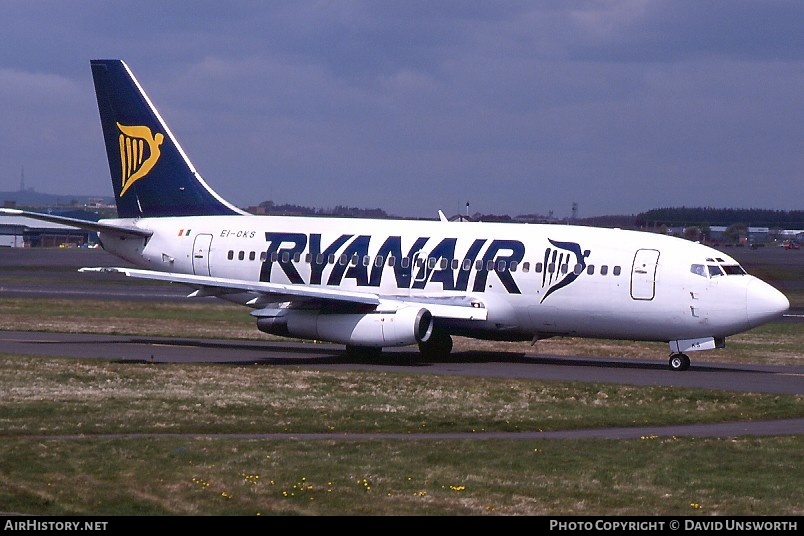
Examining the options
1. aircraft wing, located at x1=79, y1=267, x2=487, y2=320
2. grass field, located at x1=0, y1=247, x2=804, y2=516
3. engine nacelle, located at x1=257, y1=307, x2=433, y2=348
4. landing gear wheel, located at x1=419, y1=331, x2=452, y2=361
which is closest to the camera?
grass field, located at x1=0, y1=247, x2=804, y2=516

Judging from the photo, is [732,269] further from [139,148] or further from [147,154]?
[139,148]

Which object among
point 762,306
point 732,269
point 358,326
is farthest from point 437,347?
point 762,306

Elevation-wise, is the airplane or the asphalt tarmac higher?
the airplane

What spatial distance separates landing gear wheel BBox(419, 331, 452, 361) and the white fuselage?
151cm

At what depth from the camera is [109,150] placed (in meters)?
48.5

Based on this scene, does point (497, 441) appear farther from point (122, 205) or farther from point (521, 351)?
point (122, 205)

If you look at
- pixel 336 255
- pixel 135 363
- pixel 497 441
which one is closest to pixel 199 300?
pixel 336 255

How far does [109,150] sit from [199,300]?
2172 cm

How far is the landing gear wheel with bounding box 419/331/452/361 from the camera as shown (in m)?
41.2

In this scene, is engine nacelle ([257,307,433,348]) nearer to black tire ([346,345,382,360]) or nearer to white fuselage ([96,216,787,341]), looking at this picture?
black tire ([346,345,382,360])

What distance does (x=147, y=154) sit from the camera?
47.7 m

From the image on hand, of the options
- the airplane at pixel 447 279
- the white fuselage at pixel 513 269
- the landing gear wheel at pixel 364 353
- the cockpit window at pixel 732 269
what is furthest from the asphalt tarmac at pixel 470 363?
the cockpit window at pixel 732 269

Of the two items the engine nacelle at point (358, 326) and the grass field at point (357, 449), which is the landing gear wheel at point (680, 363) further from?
the engine nacelle at point (358, 326)

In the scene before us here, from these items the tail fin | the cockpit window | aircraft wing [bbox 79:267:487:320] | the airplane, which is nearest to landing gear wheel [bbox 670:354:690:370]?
the airplane
